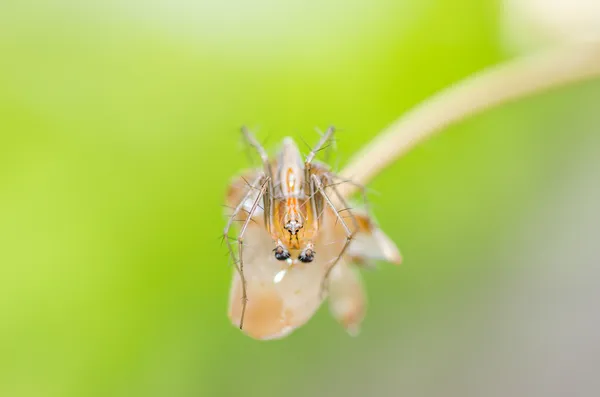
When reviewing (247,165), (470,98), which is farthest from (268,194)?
(247,165)

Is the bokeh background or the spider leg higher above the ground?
the bokeh background

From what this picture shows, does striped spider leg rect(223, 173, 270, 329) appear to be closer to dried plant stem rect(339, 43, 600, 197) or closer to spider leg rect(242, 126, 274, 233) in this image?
spider leg rect(242, 126, 274, 233)

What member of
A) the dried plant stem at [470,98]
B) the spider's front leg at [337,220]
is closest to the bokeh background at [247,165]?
A: the dried plant stem at [470,98]

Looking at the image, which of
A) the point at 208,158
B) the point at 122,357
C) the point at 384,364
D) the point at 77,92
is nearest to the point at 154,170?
the point at 208,158

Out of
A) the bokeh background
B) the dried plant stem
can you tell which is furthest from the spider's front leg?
the bokeh background

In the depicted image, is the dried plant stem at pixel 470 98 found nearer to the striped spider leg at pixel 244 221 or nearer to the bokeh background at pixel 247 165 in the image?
the striped spider leg at pixel 244 221

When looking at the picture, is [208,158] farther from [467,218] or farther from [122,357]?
[467,218]

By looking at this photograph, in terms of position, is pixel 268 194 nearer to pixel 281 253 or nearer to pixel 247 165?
pixel 281 253
